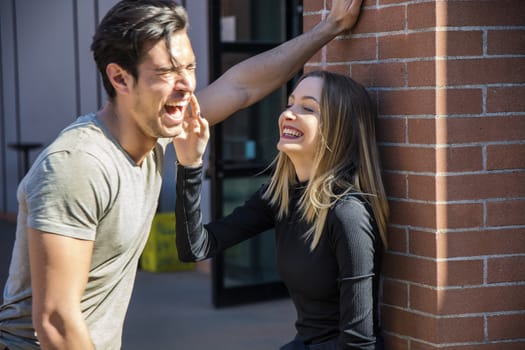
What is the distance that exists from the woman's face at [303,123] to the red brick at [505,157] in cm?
48

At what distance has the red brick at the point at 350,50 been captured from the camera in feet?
8.83

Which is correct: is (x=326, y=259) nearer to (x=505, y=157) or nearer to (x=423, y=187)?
(x=423, y=187)

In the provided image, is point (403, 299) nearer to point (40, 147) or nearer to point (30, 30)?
point (40, 147)

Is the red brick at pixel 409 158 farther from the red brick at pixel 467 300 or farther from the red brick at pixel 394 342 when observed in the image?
the red brick at pixel 394 342

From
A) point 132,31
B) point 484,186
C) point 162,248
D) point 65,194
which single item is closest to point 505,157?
point 484,186

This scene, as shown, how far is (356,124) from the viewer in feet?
8.43

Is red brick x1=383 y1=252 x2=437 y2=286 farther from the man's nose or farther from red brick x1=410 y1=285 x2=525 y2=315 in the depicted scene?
the man's nose

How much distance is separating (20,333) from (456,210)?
1194 millimetres

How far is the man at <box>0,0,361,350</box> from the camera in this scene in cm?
205

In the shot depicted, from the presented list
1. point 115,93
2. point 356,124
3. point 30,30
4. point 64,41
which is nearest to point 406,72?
point 356,124

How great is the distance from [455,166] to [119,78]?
932mm

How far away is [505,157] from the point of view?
2559 millimetres

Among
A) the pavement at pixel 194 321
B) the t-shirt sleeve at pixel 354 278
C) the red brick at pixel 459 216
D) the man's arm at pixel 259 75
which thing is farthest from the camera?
the pavement at pixel 194 321

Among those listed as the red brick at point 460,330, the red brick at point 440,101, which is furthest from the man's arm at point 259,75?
the red brick at point 460,330
